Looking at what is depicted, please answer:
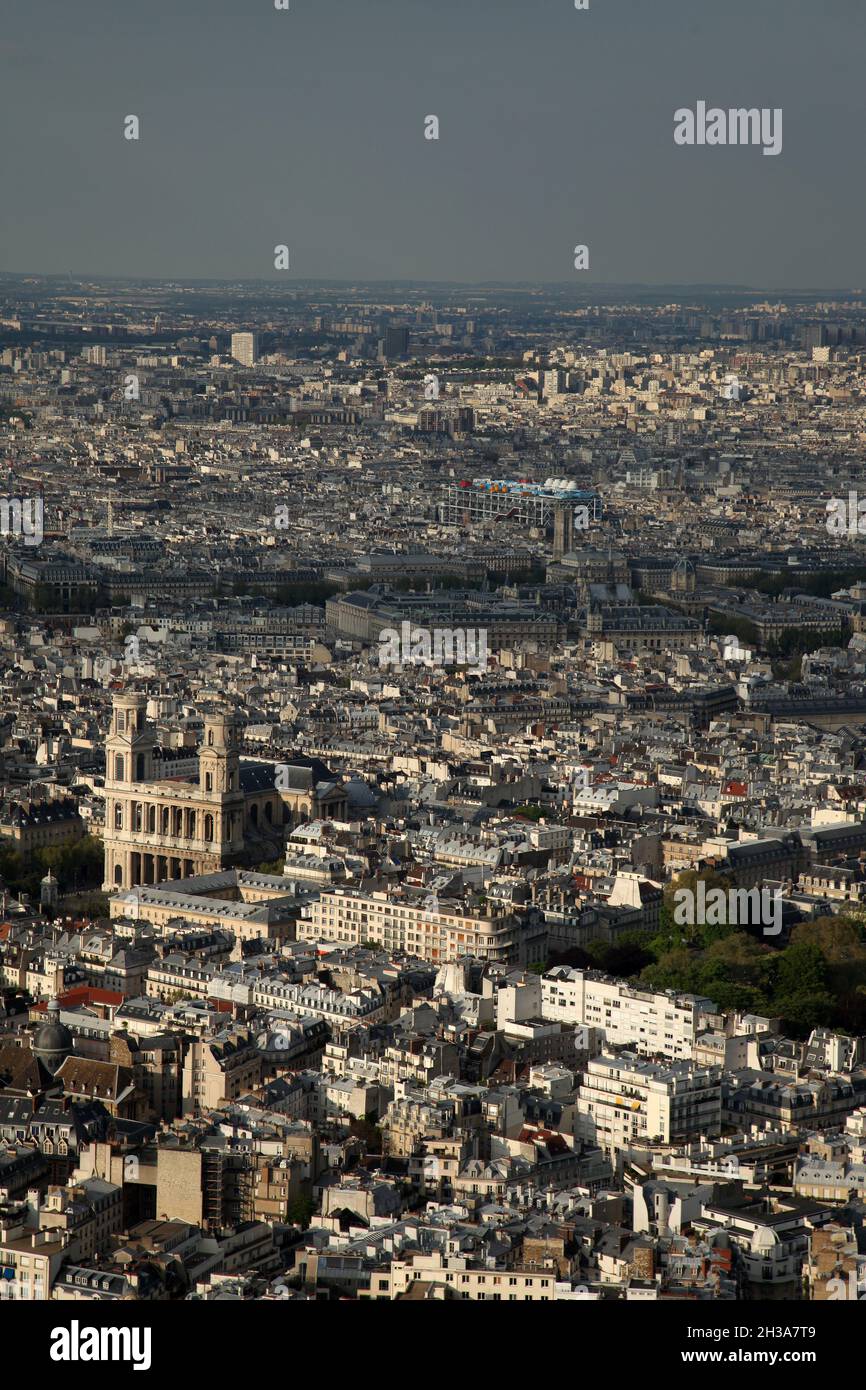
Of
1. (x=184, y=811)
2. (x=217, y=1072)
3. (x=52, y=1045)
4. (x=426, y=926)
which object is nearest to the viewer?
(x=217, y=1072)

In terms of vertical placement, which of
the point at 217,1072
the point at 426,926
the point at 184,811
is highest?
the point at 217,1072

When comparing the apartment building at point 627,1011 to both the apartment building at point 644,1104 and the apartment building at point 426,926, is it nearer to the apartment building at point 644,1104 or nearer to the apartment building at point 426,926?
the apartment building at point 644,1104

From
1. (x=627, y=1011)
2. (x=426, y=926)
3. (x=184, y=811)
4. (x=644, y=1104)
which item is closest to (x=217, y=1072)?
(x=644, y=1104)

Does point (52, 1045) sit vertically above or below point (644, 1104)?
above

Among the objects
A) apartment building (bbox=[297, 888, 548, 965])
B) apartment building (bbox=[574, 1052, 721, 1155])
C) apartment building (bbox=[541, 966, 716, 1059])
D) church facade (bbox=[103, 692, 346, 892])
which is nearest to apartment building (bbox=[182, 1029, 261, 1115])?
apartment building (bbox=[574, 1052, 721, 1155])

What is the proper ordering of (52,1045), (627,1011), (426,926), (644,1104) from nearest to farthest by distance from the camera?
(644,1104) < (52,1045) < (627,1011) < (426,926)

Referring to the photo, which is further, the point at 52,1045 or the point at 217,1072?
the point at 52,1045

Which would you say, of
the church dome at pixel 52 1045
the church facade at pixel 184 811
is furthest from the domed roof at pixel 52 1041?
the church facade at pixel 184 811

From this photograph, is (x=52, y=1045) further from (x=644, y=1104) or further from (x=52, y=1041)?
(x=644, y=1104)

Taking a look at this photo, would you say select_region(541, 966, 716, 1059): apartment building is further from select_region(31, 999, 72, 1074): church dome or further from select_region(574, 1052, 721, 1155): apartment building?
select_region(31, 999, 72, 1074): church dome
